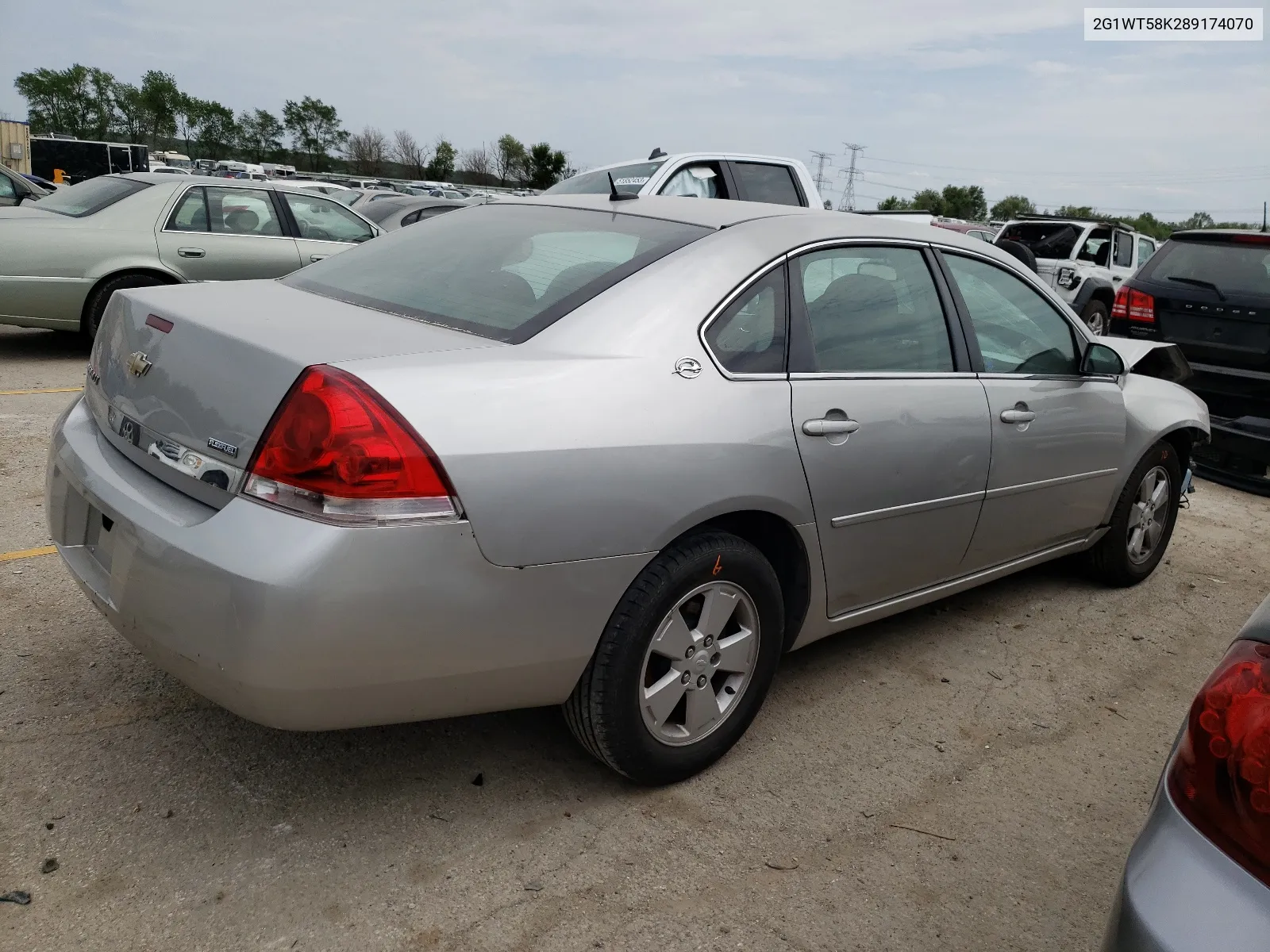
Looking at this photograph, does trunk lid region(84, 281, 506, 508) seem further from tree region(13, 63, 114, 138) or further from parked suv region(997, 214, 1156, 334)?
tree region(13, 63, 114, 138)

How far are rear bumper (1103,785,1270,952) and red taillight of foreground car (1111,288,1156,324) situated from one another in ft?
21.5

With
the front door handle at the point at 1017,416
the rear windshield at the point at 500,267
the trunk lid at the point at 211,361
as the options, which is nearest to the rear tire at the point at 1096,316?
the front door handle at the point at 1017,416

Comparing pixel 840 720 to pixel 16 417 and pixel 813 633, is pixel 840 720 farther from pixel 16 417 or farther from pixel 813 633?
pixel 16 417

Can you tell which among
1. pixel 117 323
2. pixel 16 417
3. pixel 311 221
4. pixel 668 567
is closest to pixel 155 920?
pixel 668 567

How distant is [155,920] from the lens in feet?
6.97

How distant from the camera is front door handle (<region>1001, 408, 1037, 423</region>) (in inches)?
139

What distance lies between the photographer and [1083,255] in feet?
47.1

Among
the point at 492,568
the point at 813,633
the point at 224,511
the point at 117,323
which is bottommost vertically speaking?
the point at 813,633

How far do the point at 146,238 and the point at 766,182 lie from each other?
5.05 m

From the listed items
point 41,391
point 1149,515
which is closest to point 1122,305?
point 1149,515

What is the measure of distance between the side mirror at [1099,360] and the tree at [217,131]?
296 feet

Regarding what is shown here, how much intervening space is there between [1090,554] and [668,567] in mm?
2796

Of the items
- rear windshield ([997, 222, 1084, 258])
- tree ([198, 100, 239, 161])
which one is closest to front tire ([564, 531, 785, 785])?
rear windshield ([997, 222, 1084, 258])

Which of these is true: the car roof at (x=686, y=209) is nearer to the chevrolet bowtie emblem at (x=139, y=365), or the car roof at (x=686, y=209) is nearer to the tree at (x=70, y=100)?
the chevrolet bowtie emblem at (x=139, y=365)
